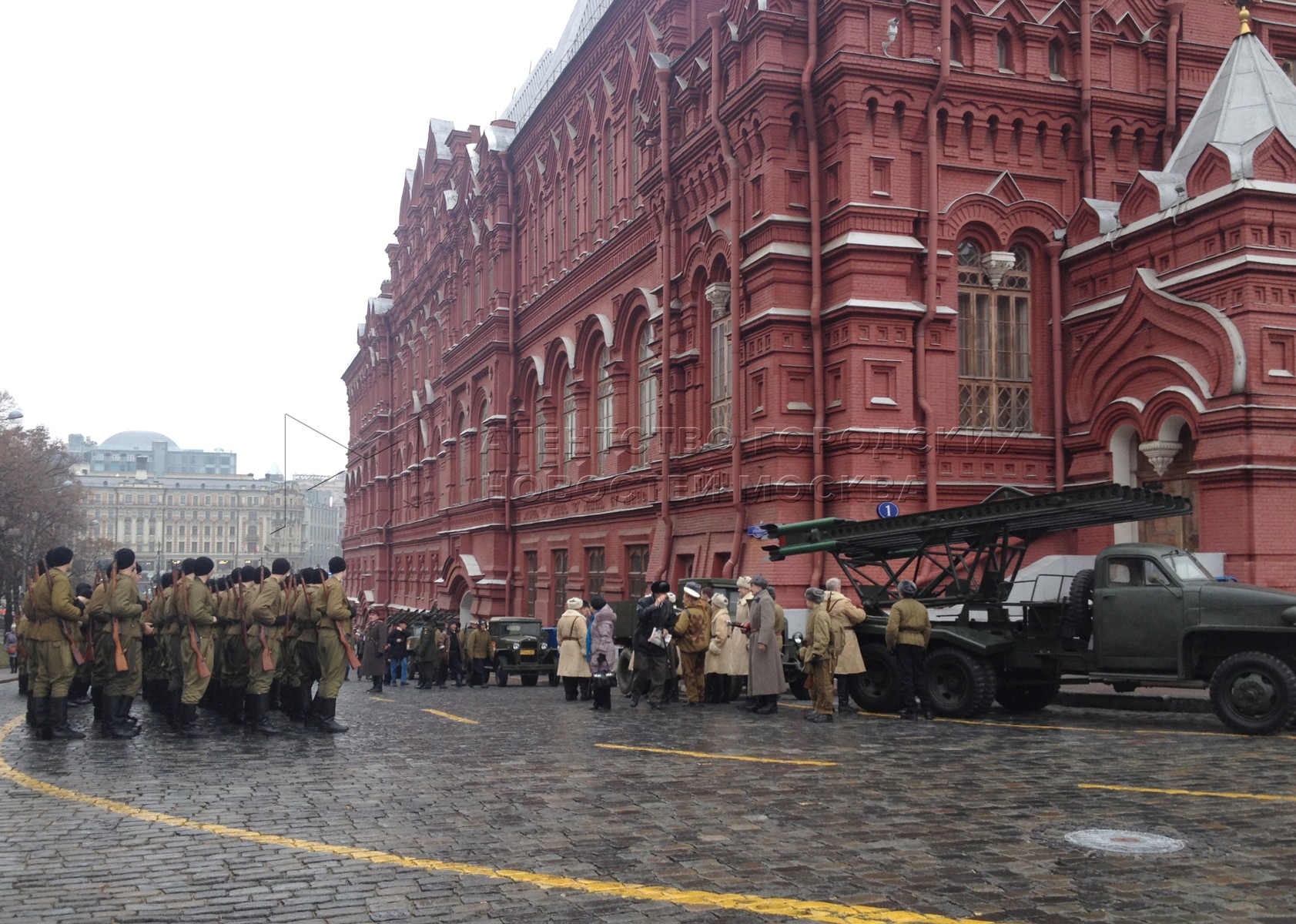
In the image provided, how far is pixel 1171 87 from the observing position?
72.9 feet

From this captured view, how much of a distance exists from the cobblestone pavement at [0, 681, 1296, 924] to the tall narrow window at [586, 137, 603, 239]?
793 inches

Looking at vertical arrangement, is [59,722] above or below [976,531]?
below

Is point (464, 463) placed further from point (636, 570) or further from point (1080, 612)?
point (1080, 612)

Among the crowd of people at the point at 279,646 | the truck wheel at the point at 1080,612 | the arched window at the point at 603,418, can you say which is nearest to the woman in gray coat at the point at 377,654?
the arched window at the point at 603,418

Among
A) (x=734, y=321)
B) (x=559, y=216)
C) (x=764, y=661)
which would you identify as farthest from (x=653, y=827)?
(x=559, y=216)

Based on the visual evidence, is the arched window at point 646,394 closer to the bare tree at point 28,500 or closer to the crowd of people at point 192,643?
the crowd of people at point 192,643

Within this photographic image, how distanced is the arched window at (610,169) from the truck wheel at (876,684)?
55.0ft

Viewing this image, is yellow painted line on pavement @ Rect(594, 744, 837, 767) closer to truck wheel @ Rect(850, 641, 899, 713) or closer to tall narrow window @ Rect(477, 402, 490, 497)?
truck wheel @ Rect(850, 641, 899, 713)

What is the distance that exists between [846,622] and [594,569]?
1571cm

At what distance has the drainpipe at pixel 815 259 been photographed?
66.1 feet

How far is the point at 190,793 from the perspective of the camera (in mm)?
9203

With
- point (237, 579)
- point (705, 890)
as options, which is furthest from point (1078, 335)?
point (705, 890)

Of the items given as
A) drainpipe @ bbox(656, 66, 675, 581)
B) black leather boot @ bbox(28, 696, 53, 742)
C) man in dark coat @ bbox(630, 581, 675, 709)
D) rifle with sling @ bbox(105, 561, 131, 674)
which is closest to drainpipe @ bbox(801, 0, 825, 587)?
drainpipe @ bbox(656, 66, 675, 581)

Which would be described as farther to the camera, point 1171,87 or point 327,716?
point 1171,87
